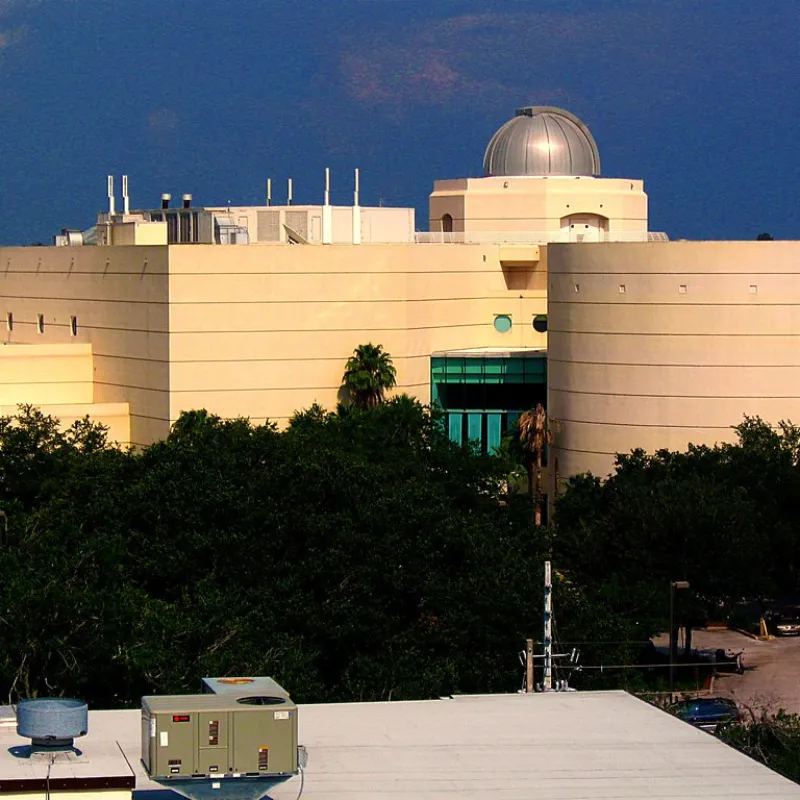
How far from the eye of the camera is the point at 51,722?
1180 inches

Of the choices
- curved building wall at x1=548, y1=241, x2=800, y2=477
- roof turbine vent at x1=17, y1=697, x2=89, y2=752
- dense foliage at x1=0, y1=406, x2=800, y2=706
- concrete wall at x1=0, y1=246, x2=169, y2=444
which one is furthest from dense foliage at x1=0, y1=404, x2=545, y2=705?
concrete wall at x1=0, y1=246, x2=169, y2=444

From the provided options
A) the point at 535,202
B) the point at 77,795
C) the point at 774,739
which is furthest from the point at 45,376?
the point at 77,795

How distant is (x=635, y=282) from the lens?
77375 mm

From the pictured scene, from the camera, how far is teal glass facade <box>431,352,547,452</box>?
85.9 m

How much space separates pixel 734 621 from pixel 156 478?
62.7 ft

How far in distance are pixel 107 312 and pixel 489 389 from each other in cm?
1524

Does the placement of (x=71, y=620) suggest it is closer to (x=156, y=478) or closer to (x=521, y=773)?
(x=156, y=478)

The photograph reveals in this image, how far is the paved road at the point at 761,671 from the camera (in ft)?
182

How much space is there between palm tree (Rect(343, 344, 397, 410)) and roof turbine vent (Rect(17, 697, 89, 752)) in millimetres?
50840

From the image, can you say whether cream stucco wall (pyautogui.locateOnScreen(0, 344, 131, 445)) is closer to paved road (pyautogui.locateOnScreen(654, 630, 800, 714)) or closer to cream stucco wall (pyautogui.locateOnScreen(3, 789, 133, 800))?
paved road (pyautogui.locateOnScreen(654, 630, 800, 714))

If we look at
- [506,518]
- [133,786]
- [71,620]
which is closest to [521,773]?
[133,786]

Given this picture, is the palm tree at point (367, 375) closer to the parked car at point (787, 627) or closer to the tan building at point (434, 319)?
the tan building at point (434, 319)

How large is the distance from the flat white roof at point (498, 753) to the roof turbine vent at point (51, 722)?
494 millimetres

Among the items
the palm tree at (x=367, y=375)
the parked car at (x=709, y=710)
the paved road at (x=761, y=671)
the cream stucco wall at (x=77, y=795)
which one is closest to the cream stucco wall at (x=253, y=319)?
the palm tree at (x=367, y=375)
